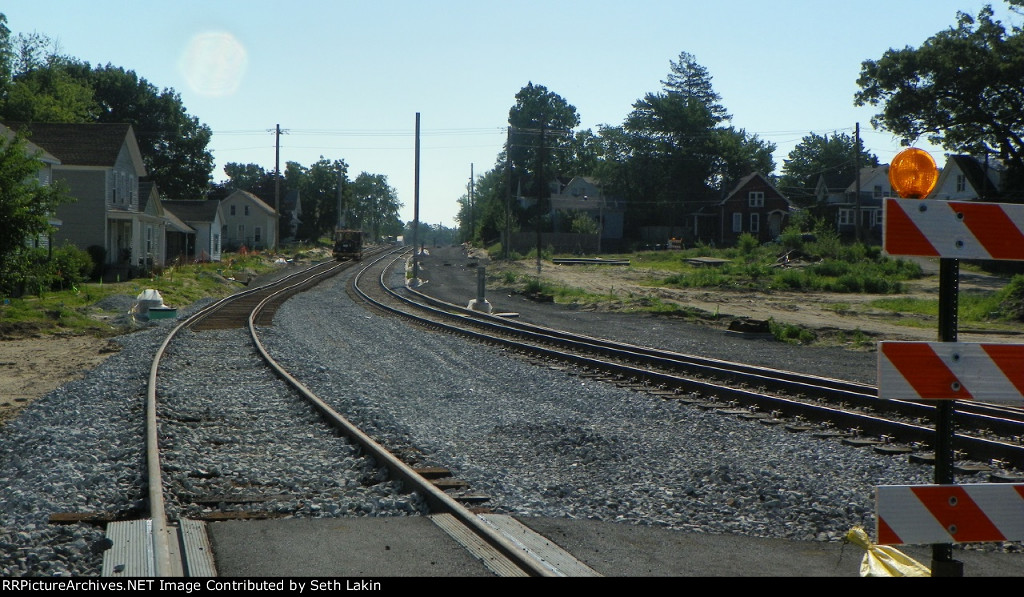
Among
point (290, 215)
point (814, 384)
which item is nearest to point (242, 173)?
point (290, 215)

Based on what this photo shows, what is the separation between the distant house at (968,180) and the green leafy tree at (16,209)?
52.4m

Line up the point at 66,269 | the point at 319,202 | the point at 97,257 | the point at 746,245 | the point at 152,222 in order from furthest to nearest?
the point at 319,202 → the point at 746,245 → the point at 152,222 → the point at 97,257 → the point at 66,269

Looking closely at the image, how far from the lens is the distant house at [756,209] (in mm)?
83938

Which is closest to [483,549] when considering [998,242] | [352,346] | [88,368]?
[998,242]

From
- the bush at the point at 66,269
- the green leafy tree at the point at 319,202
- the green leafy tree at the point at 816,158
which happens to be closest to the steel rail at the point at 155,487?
the bush at the point at 66,269

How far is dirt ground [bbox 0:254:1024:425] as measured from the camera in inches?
531

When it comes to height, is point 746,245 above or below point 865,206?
below

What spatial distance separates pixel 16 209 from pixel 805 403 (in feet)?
60.3

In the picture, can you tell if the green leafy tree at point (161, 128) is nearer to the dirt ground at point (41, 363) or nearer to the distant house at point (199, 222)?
the distant house at point (199, 222)

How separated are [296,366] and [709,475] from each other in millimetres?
8752

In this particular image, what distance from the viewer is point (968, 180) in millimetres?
64125

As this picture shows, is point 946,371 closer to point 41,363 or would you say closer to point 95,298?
point 41,363

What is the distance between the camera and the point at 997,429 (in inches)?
356

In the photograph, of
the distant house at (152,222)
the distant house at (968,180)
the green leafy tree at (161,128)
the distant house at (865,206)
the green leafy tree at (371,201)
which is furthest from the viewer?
the green leafy tree at (371,201)
